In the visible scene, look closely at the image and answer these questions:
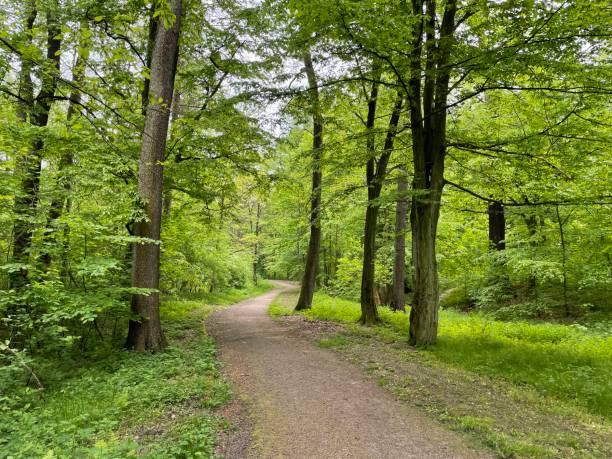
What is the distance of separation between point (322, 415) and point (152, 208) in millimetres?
5279

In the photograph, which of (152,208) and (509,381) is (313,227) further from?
(509,381)

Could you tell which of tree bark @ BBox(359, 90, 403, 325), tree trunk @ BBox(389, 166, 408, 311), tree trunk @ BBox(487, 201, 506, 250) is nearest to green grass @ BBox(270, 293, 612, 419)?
tree bark @ BBox(359, 90, 403, 325)

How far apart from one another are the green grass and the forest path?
92.0 inches

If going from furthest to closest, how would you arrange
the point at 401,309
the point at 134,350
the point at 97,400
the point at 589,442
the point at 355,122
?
1. the point at 401,309
2. the point at 355,122
3. the point at 134,350
4. the point at 97,400
5. the point at 589,442

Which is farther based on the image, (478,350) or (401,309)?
(401,309)

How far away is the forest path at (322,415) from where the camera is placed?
3904mm

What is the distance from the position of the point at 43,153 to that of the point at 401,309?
11.9 m

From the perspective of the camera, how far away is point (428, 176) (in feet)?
28.2

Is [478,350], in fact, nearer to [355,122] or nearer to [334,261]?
[355,122]

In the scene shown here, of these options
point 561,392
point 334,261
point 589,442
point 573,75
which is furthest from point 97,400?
point 334,261

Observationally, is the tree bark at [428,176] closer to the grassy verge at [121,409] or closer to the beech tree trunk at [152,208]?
the grassy verge at [121,409]

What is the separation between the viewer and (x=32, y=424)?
4.24 m

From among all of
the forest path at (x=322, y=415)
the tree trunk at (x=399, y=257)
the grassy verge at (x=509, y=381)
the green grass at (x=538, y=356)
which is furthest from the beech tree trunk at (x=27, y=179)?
the tree trunk at (x=399, y=257)

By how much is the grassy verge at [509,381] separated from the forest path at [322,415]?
16.7 inches
